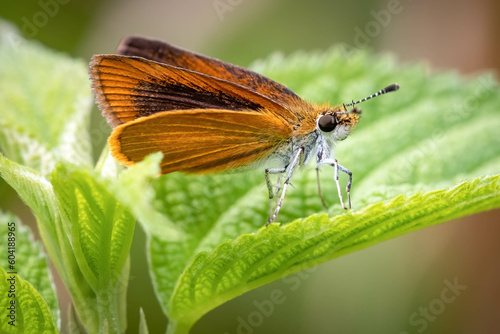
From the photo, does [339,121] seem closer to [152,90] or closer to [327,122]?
[327,122]

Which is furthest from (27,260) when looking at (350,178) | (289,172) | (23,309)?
(350,178)

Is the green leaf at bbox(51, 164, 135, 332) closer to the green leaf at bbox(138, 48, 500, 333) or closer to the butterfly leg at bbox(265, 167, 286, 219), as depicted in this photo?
the green leaf at bbox(138, 48, 500, 333)

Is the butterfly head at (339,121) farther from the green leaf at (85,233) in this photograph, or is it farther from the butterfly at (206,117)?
the green leaf at (85,233)

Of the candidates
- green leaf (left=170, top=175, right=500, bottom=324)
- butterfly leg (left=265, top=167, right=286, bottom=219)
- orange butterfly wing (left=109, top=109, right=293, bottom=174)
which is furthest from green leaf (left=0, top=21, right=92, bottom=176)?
butterfly leg (left=265, top=167, right=286, bottom=219)

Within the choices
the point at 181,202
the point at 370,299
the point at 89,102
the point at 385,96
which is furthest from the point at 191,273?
the point at 370,299

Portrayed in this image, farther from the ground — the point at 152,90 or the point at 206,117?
the point at 152,90

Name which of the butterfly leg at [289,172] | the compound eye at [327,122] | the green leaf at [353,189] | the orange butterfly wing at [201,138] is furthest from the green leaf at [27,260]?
the compound eye at [327,122]
